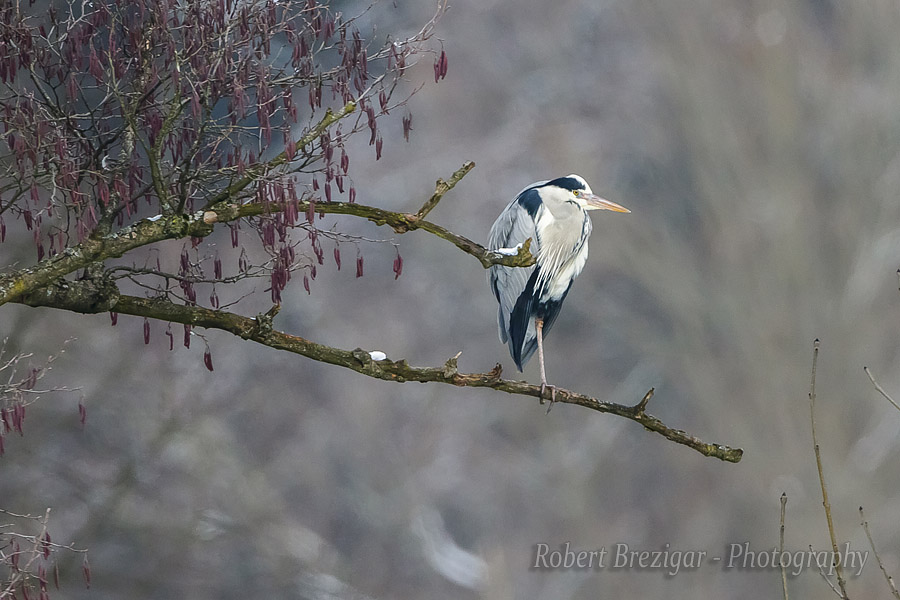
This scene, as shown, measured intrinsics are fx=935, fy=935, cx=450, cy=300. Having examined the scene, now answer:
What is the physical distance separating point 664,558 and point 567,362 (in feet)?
2.90

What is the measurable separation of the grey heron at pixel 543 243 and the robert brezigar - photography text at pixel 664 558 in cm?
141

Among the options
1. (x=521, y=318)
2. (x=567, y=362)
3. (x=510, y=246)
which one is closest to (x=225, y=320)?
(x=510, y=246)

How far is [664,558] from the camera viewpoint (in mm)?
3756

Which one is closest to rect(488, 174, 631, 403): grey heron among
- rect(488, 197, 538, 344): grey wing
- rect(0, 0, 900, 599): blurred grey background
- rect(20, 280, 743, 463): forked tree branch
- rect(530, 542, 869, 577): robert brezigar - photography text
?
rect(488, 197, 538, 344): grey wing

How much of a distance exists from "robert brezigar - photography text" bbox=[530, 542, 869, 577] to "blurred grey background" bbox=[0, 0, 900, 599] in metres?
0.04

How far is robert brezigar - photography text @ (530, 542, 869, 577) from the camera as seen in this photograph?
3.68 m

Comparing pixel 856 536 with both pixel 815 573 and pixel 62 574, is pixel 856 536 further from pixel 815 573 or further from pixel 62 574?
pixel 62 574

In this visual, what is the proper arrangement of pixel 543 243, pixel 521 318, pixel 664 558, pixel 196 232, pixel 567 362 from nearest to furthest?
pixel 196 232 < pixel 543 243 < pixel 521 318 < pixel 664 558 < pixel 567 362

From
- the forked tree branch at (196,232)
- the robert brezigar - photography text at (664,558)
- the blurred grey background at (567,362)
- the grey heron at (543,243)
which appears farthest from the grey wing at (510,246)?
the robert brezigar - photography text at (664,558)

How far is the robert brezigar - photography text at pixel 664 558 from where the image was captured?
3.68 m

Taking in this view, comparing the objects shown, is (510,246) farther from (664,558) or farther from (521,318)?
(664,558)

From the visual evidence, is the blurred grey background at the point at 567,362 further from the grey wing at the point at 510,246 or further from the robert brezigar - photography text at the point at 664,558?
the grey wing at the point at 510,246

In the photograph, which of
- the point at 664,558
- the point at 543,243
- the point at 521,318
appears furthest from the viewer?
the point at 664,558

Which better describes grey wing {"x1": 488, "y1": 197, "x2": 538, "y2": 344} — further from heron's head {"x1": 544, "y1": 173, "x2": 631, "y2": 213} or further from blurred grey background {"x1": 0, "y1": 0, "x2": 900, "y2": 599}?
blurred grey background {"x1": 0, "y1": 0, "x2": 900, "y2": 599}
